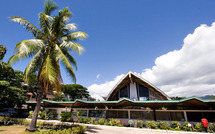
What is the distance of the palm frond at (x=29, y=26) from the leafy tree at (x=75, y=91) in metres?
35.1

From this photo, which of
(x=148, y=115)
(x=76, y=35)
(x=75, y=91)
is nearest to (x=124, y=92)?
(x=148, y=115)

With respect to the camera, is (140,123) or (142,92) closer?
(140,123)

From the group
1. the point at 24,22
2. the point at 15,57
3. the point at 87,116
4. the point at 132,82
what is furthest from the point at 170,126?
the point at 24,22

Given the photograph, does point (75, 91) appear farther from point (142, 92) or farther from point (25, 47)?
point (25, 47)

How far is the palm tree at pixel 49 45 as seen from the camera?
364 inches

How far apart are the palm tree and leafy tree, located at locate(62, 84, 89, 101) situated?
3483 cm

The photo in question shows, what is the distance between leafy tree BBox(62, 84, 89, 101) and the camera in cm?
4329

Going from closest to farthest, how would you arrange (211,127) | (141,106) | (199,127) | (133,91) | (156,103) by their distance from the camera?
(211,127)
(199,127)
(156,103)
(141,106)
(133,91)

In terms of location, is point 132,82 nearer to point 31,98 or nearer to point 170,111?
point 170,111

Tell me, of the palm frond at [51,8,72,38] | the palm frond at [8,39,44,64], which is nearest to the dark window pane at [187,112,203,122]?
the palm frond at [51,8,72,38]

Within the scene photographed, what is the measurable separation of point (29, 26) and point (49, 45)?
2323mm

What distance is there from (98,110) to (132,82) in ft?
24.7

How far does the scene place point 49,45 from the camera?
10805 millimetres

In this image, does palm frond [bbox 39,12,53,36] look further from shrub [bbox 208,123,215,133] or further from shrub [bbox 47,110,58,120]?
shrub [bbox 208,123,215,133]
